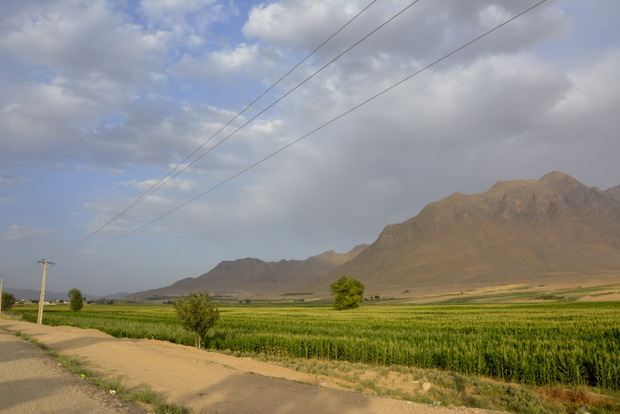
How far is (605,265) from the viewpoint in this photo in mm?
184125

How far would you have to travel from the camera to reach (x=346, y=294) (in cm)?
8638

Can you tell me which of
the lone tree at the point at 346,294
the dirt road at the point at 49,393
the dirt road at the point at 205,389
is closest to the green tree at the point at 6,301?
the lone tree at the point at 346,294

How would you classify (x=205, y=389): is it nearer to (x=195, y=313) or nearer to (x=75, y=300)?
(x=195, y=313)

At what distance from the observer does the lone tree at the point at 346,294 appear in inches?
3361

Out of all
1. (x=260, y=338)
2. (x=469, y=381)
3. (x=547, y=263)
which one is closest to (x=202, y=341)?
(x=260, y=338)

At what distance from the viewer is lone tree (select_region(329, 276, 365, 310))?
280ft

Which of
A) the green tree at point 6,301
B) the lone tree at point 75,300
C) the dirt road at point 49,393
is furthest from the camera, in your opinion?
the green tree at point 6,301

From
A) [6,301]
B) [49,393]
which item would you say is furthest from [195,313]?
[6,301]

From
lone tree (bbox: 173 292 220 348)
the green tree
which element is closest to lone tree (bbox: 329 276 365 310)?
lone tree (bbox: 173 292 220 348)

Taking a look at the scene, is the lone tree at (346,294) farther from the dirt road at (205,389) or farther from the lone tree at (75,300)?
the dirt road at (205,389)

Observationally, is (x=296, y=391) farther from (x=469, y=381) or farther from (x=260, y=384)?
(x=469, y=381)

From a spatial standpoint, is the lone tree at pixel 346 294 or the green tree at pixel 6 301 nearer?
the lone tree at pixel 346 294

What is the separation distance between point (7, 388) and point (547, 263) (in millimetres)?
218873

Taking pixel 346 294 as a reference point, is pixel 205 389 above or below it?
below
